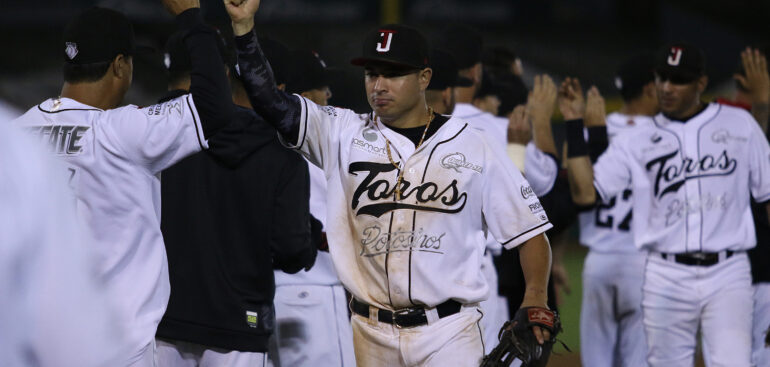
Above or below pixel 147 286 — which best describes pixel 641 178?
below

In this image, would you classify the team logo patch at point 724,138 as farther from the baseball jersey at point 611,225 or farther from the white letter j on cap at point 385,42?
the white letter j on cap at point 385,42

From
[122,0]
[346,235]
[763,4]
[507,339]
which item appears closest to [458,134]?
[346,235]

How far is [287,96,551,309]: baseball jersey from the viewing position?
3393mm

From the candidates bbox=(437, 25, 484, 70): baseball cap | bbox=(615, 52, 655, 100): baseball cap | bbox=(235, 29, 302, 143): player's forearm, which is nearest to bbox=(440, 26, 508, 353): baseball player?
bbox=(437, 25, 484, 70): baseball cap

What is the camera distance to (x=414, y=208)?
3.40m

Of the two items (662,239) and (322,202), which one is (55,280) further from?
(662,239)

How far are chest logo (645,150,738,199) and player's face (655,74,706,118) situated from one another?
27 centimetres

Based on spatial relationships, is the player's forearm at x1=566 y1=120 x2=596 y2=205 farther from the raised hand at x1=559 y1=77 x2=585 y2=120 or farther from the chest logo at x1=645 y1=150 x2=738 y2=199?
the chest logo at x1=645 y1=150 x2=738 y2=199

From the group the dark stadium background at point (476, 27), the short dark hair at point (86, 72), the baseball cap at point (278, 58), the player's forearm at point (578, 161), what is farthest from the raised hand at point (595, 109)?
the dark stadium background at point (476, 27)

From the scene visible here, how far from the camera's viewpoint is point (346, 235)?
138 inches

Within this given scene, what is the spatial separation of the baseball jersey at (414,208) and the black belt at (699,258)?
2.11 m

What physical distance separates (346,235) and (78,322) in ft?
7.50

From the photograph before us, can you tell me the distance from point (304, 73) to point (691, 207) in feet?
7.50

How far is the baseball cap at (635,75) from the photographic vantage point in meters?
6.70
